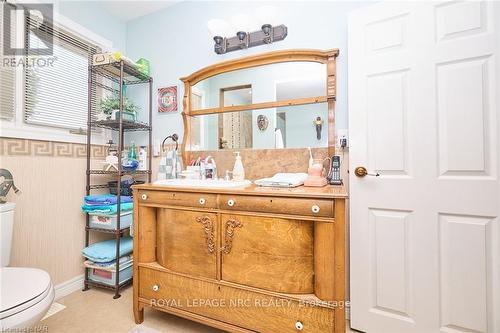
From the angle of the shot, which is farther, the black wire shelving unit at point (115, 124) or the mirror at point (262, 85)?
the black wire shelving unit at point (115, 124)

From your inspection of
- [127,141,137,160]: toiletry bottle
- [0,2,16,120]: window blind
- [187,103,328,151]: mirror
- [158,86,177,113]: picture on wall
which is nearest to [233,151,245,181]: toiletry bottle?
[187,103,328,151]: mirror

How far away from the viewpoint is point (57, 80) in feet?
6.12

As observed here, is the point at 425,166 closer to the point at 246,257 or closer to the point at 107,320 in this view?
the point at 246,257

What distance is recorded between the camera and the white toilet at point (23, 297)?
907 mm

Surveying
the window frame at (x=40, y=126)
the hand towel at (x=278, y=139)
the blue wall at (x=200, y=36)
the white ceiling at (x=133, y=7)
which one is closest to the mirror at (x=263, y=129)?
the hand towel at (x=278, y=139)

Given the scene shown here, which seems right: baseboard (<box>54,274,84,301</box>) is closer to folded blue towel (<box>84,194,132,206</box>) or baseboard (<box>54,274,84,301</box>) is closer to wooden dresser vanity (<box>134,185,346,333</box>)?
folded blue towel (<box>84,194,132,206</box>)

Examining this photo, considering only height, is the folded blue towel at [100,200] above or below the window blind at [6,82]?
below

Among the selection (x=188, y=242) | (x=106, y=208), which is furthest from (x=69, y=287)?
(x=188, y=242)

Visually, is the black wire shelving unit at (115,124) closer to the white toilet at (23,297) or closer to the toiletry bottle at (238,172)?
the white toilet at (23,297)

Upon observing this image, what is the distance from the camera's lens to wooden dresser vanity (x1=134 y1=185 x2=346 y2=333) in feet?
3.63

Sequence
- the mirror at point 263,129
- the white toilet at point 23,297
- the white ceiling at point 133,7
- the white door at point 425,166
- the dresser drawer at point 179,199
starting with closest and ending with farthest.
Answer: the white toilet at point 23,297, the white door at point 425,166, the dresser drawer at point 179,199, the mirror at point 263,129, the white ceiling at point 133,7

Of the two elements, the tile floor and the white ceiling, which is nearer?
the tile floor

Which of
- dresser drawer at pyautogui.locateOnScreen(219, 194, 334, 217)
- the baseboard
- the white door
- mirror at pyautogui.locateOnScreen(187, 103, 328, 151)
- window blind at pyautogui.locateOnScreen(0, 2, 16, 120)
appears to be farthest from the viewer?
the baseboard

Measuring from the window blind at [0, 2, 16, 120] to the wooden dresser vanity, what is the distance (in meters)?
1.05
